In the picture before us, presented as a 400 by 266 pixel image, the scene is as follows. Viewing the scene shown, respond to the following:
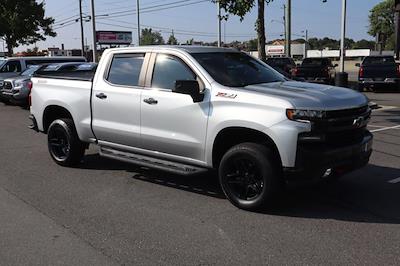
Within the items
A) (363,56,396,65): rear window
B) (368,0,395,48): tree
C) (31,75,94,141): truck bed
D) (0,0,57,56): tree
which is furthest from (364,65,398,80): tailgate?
(368,0,395,48): tree

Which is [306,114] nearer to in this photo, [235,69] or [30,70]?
[235,69]

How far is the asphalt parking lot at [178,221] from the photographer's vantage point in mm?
4586

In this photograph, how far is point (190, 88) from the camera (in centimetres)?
605

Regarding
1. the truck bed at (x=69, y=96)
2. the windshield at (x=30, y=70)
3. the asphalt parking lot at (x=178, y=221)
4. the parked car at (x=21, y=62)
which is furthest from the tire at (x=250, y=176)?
the parked car at (x=21, y=62)

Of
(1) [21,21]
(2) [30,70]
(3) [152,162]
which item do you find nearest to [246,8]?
(2) [30,70]

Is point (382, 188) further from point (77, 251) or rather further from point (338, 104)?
point (77, 251)

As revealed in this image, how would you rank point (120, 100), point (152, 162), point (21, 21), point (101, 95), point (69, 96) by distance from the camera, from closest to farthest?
point (152, 162) < point (120, 100) < point (101, 95) < point (69, 96) < point (21, 21)

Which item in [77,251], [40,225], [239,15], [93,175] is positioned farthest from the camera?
[239,15]

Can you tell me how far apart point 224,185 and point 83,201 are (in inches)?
68.9

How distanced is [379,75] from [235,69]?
17.9 m

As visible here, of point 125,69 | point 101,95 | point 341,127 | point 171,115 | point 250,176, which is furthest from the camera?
point 101,95

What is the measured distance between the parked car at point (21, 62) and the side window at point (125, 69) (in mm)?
13808

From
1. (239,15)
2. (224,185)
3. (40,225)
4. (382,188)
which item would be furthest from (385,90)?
(40,225)

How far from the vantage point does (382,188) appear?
6.78m
